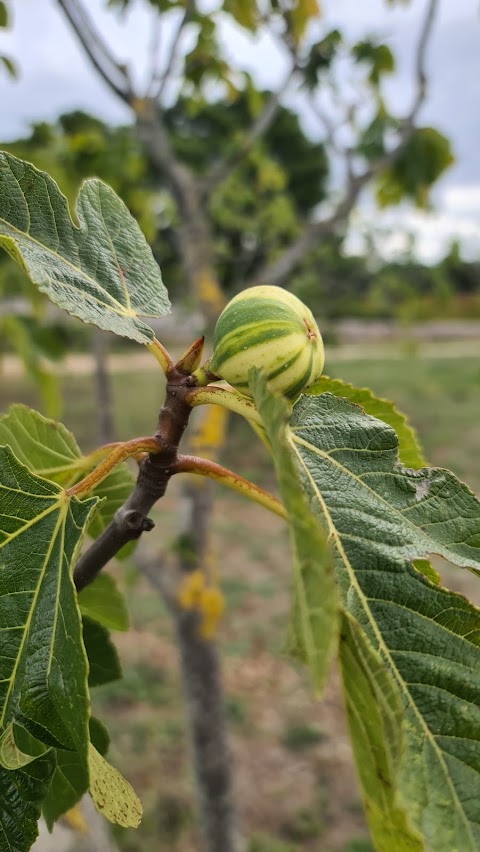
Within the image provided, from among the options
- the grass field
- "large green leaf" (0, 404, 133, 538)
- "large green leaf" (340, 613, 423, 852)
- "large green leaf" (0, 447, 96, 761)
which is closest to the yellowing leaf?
"large green leaf" (0, 447, 96, 761)

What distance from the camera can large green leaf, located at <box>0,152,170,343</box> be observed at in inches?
28.3

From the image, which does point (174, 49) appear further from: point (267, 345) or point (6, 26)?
point (267, 345)

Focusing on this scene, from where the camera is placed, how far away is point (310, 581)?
46 cm

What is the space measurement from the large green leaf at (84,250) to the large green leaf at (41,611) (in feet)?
0.57

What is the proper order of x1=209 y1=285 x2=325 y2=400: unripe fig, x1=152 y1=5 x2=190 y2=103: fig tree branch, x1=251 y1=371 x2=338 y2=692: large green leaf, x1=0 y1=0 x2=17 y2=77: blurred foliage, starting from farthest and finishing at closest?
x1=152 y1=5 x2=190 y2=103: fig tree branch, x1=0 y1=0 x2=17 y2=77: blurred foliage, x1=209 y1=285 x2=325 y2=400: unripe fig, x1=251 y1=371 x2=338 y2=692: large green leaf

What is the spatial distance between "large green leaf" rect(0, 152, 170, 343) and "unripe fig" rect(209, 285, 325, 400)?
3.5 inches

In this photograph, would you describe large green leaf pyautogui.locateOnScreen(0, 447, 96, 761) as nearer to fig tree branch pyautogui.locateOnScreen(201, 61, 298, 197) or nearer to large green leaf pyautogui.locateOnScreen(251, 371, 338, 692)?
large green leaf pyautogui.locateOnScreen(251, 371, 338, 692)

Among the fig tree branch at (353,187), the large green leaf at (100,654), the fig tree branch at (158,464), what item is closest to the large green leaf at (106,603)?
the large green leaf at (100,654)

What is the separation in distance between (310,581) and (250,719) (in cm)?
444

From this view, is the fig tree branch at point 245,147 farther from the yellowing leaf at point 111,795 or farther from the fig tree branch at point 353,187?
the yellowing leaf at point 111,795

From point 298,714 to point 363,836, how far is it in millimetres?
1121

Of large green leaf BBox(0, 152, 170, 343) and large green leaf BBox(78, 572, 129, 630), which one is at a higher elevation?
large green leaf BBox(0, 152, 170, 343)

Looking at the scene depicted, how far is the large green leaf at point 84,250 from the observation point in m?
0.72

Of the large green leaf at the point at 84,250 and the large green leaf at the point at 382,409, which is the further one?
the large green leaf at the point at 382,409
